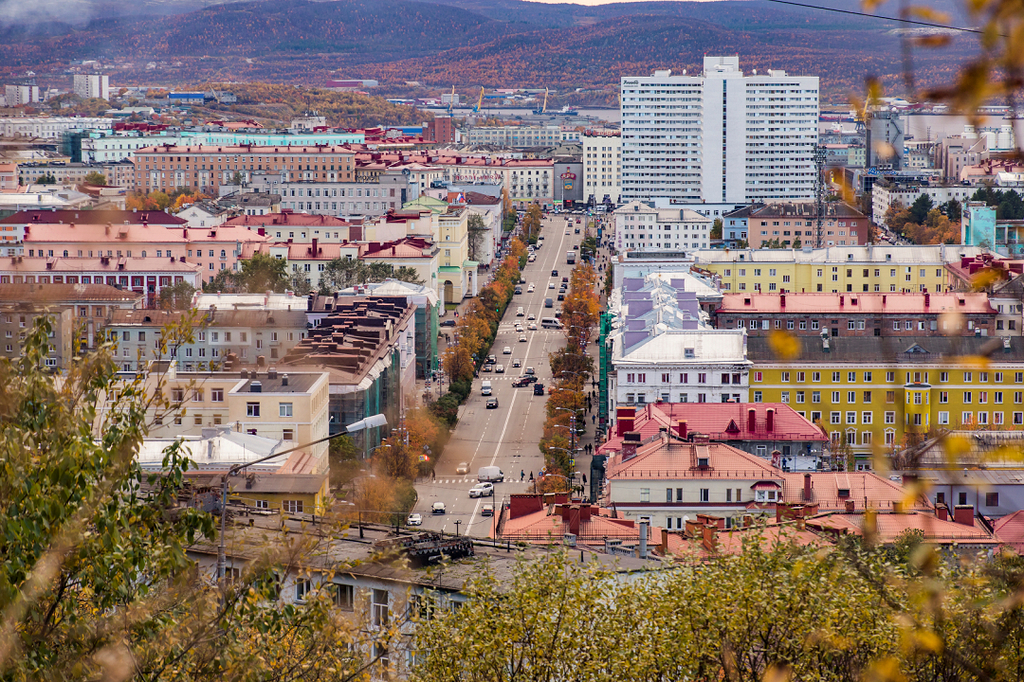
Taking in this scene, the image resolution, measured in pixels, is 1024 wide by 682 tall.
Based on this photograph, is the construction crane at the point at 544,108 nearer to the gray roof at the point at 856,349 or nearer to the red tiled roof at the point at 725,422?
the gray roof at the point at 856,349

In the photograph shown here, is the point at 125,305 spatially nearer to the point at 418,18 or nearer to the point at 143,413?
the point at 143,413

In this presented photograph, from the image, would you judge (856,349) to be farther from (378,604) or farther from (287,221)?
(287,221)

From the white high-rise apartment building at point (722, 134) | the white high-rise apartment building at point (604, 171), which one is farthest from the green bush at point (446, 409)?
the white high-rise apartment building at point (604, 171)

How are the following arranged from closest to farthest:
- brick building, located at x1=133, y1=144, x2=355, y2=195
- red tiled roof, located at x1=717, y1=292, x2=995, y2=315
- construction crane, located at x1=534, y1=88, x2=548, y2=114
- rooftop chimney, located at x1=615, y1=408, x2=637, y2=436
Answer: rooftop chimney, located at x1=615, y1=408, x2=637, y2=436, red tiled roof, located at x1=717, y1=292, x2=995, y2=315, brick building, located at x1=133, y1=144, x2=355, y2=195, construction crane, located at x1=534, y1=88, x2=548, y2=114

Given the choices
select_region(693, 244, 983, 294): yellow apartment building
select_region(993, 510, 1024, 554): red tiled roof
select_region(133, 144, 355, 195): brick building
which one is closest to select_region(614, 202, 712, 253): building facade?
select_region(693, 244, 983, 294): yellow apartment building

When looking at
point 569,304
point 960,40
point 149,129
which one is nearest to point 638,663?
point 960,40

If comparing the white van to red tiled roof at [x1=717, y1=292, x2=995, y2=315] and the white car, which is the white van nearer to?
the white car
